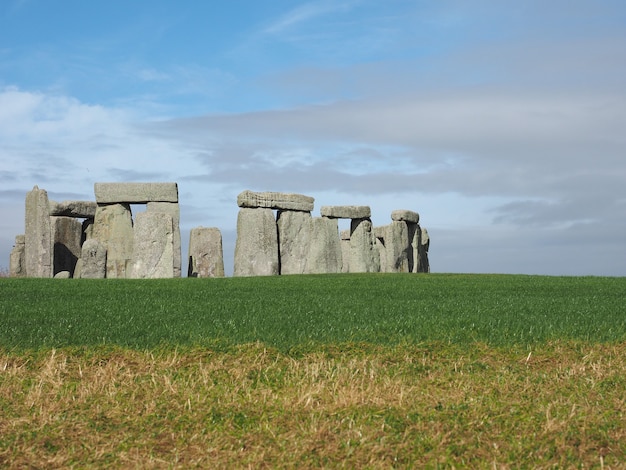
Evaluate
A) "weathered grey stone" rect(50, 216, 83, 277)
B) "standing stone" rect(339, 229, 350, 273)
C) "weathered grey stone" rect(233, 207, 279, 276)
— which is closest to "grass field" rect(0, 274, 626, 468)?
"weathered grey stone" rect(233, 207, 279, 276)

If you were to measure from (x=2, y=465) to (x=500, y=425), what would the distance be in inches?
188

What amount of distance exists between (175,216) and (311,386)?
17055 millimetres

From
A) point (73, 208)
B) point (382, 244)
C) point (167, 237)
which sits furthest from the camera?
point (382, 244)

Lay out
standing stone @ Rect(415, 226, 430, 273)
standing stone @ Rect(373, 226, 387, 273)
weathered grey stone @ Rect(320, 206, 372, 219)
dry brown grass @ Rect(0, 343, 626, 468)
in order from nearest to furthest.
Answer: dry brown grass @ Rect(0, 343, 626, 468), weathered grey stone @ Rect(320, 206, 372, 219), standing stone @ Rect(373, 226, 387, 273), standing stone @ Rect(415, 226, 430, 273)

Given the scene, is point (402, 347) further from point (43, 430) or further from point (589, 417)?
point (43, 430)

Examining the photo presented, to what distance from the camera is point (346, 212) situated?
2872 cm

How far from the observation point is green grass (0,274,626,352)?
37.7 ft

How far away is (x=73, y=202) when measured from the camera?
2767cm

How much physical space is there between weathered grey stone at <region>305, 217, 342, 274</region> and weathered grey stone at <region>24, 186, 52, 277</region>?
8.28 m

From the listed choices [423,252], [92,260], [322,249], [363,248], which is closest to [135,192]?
[92,260]

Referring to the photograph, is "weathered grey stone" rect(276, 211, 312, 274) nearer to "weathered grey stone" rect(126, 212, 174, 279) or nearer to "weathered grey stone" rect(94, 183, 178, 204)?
"weathered grey stone" rect(94, 183, 178, 204)

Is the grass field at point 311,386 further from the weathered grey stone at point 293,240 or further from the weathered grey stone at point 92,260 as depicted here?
the weathered grey stone at point 293,240

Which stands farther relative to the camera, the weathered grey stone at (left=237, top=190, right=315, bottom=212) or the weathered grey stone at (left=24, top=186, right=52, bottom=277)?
the weathered grey stone at (left=237, top=190, right=315, bottom=212)

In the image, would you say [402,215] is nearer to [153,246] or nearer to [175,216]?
[175,216]
